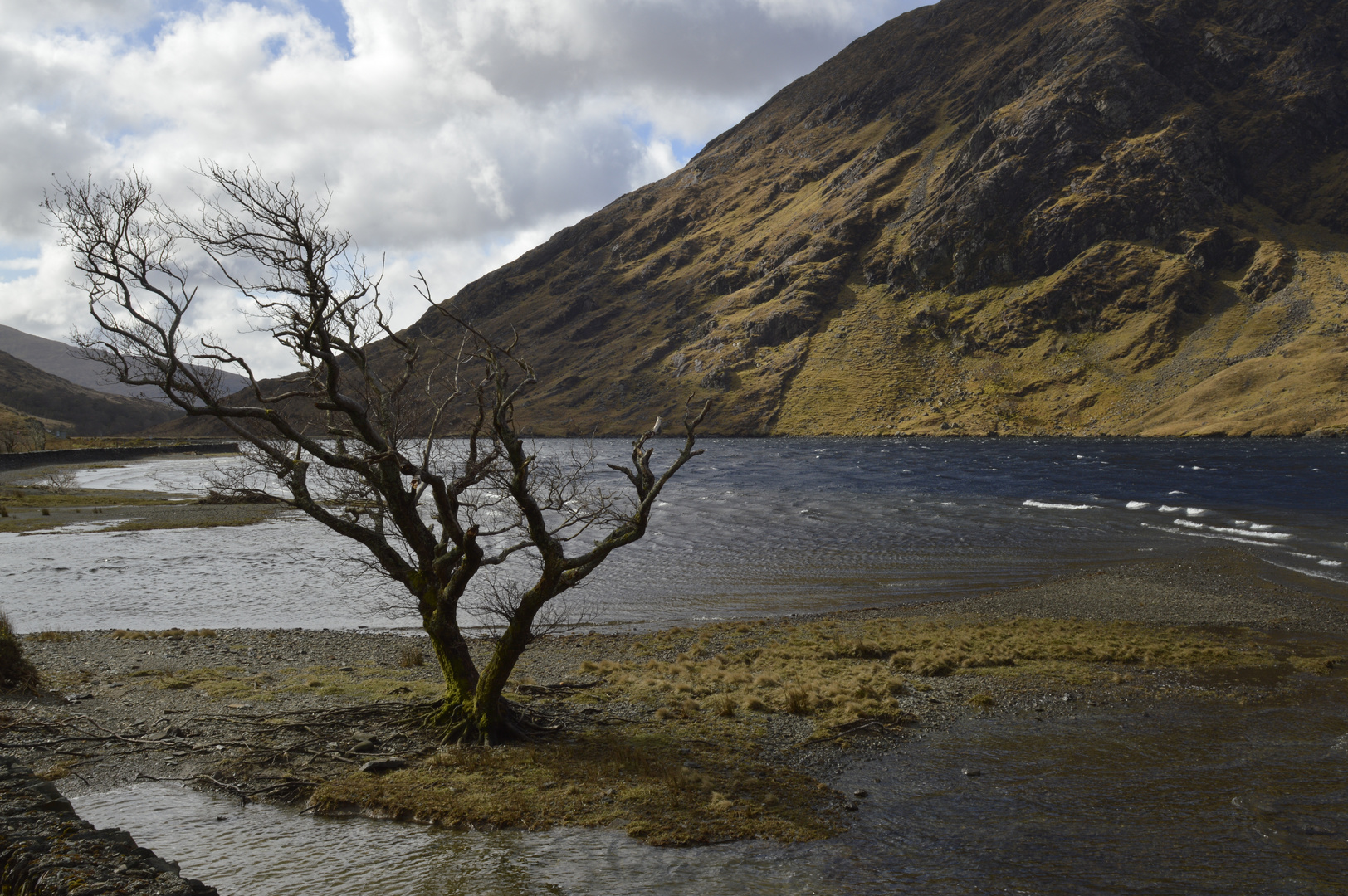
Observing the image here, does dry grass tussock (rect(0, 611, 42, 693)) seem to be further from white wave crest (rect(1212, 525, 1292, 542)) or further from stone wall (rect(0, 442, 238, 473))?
stone wall (rect(0, 442, 238, 473))

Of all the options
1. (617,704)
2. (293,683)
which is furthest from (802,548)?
(293,683)

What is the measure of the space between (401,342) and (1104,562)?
111 feet

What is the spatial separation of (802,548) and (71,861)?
36682 mm

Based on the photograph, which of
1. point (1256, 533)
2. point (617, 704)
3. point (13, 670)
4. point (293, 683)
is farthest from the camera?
point (1256, 533)

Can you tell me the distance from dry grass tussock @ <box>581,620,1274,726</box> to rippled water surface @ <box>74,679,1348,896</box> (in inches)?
134

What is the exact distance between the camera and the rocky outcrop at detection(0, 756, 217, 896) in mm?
6074

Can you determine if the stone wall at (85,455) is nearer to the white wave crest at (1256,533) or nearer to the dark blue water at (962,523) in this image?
the dark blue water at (962,523)

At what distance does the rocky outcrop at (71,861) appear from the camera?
19.9 ft

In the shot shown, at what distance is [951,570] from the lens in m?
33.4

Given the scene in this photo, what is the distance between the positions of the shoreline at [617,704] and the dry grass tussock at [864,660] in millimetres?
115

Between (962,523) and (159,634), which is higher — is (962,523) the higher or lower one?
the lower one

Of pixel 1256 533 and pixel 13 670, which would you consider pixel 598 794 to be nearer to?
pixel 13 670

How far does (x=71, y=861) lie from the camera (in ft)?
21.1

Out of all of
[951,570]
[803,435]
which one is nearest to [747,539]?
[951,570]
